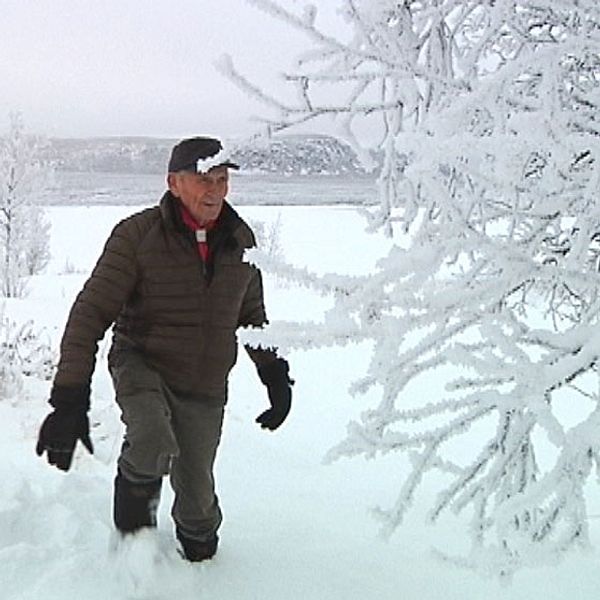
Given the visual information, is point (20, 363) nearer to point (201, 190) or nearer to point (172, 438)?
point (172, 438)

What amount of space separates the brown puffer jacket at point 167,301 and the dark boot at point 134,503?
37 centimetres

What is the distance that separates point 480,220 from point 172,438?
1400 mm

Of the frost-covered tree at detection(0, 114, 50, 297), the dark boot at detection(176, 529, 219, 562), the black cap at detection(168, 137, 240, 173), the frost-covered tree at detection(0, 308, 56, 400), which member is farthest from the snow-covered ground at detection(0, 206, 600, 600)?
the frost-covered tree at detection(0, 114, 50, 297)

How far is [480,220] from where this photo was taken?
95.2 inches

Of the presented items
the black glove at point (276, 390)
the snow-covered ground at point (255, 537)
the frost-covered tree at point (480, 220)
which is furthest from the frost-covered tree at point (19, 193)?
the frost-covered tree at point (480, 220)

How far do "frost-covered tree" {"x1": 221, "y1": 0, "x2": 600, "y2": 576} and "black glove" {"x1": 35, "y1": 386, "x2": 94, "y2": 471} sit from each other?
1073 millimetres

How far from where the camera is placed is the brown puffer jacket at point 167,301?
3.16m

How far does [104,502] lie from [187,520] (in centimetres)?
60

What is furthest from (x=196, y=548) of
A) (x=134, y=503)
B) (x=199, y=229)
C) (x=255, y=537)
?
(x=199, y=229)

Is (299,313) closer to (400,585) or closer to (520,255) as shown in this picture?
(400,585)

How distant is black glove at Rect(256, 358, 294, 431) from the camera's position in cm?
377

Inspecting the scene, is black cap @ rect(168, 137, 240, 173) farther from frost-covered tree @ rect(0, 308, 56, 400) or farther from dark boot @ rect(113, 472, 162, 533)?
frost-covered tree @ rect(0, 308, 56, 400)

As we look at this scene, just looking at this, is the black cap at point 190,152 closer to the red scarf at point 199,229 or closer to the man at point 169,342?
the man at point 169,342

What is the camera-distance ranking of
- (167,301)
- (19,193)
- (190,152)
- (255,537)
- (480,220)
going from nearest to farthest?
1. (480,220)
2. (190,152)
3. (167,301)
4. (255,537)
5. (19,193)
